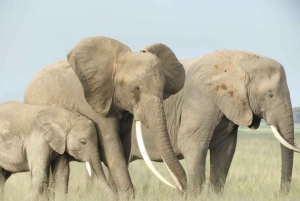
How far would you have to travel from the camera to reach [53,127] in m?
8.87

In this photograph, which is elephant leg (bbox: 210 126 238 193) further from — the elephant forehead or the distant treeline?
the distant treeline

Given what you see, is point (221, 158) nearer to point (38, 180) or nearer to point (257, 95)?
point (257, 95)

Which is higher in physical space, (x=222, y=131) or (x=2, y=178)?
(x=222, y=131)

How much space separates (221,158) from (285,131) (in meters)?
1.00

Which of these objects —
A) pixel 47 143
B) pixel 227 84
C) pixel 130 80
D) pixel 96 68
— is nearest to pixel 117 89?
pixel 130 80

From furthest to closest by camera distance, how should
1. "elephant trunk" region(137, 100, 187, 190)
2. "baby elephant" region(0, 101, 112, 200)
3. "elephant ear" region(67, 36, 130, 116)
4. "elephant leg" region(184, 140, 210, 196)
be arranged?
"elephant leg" region(184, 140, 210, 196) → "baby elephant" region(0, 101, 112, 200) → "elephant ear" region(67, 36, 130, 116) → "elephant trunk" region(137, 100, 187, 190)

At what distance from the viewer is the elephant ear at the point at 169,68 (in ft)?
28.8

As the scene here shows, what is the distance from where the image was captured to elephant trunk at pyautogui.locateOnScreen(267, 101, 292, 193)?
10000 millimetres

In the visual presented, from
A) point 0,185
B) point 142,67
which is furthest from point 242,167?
point 142,67

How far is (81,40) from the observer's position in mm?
8617

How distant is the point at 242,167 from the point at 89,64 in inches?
301

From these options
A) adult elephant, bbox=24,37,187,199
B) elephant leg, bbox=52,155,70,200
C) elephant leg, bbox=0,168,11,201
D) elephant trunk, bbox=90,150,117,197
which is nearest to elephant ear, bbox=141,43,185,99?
adult elephant, bbox=24,37,187,199

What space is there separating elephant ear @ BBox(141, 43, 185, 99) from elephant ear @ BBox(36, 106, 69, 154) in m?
1.25

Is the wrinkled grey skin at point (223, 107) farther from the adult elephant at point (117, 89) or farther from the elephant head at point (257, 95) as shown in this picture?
the adult elephant at point (117, 89)
